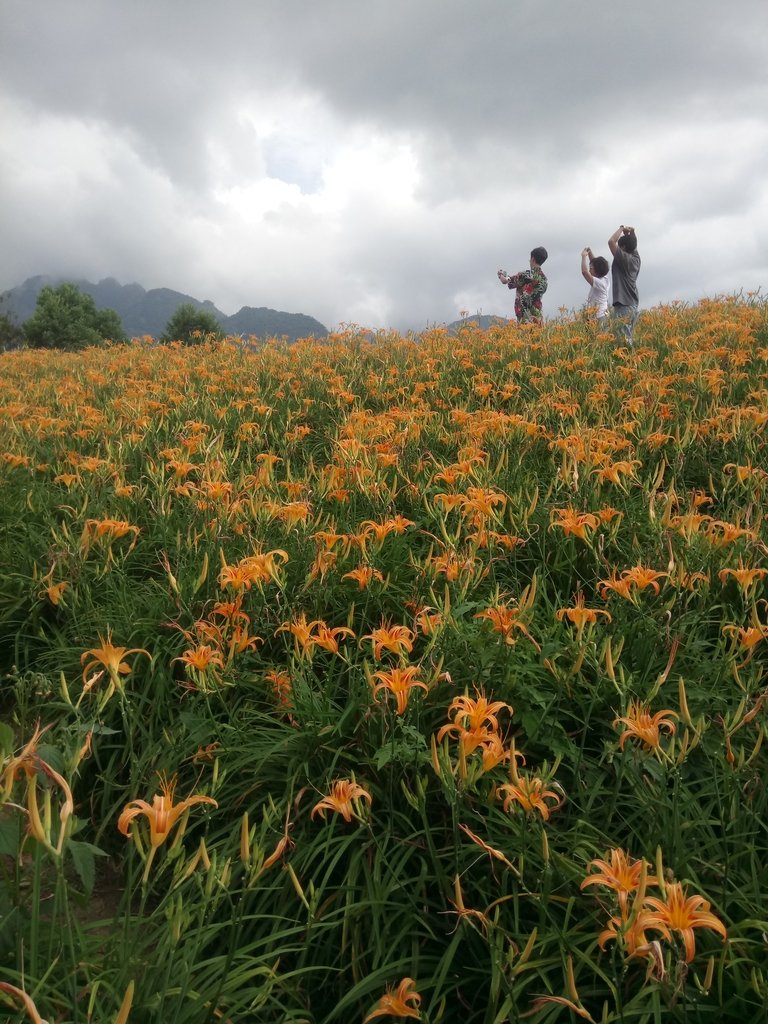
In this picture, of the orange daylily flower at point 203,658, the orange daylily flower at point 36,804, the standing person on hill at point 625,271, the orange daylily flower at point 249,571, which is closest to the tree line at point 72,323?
the standing person on hill at point 625,271

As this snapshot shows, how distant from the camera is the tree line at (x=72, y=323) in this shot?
1091 inches

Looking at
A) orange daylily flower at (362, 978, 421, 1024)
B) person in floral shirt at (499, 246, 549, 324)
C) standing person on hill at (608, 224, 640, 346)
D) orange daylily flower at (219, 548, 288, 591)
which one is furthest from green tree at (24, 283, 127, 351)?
orange daylily flower at (362, 978, 421, 1024)

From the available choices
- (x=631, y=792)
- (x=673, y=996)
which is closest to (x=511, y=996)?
(x=673, y=996)

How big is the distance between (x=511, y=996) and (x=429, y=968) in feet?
1.11

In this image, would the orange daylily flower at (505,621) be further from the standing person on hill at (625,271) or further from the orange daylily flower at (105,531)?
the standing person on hill at (625,271)

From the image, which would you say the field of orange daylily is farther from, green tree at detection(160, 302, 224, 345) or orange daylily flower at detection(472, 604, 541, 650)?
green tree at detection(160, 302, 224, 345)

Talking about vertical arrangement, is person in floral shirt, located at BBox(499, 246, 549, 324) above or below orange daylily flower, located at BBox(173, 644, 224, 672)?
above

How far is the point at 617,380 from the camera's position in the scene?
4.07 metres

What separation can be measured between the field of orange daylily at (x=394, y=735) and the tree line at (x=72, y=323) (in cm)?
2429

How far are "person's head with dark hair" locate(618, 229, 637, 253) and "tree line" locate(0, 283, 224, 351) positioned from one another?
67.7 ft

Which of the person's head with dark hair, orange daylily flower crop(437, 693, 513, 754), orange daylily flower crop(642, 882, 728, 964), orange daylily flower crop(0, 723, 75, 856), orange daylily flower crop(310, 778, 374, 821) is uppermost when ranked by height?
the person's head with dark hair

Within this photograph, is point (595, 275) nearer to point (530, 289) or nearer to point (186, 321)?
point (530, 289)

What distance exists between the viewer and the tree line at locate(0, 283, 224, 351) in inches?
1091

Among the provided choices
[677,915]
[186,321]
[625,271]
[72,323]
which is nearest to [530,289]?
[625,271]
